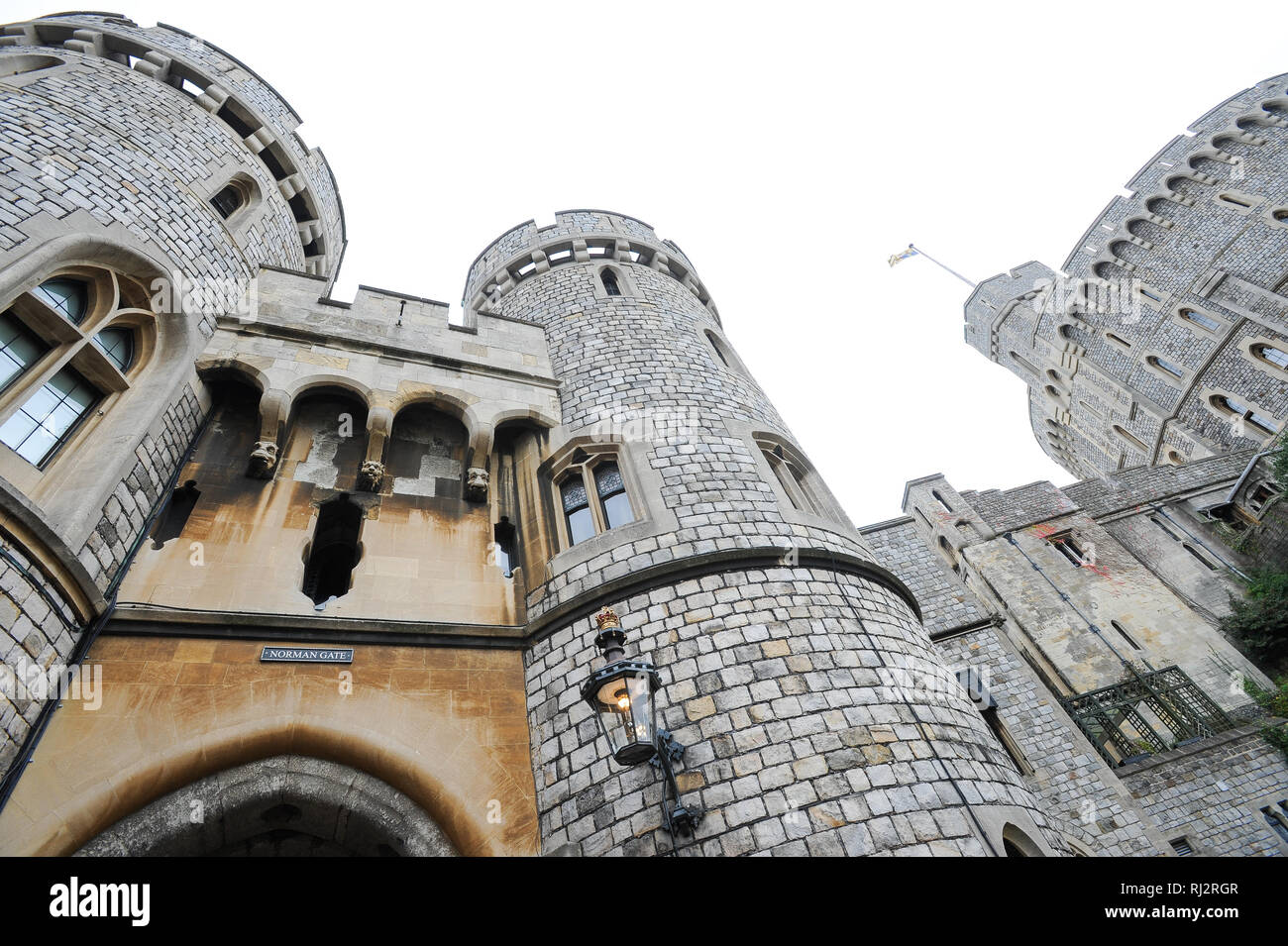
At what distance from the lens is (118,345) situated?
628 cm

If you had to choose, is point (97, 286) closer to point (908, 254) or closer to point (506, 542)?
point (506, 542)

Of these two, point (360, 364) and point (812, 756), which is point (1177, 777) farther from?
point (360, 364)

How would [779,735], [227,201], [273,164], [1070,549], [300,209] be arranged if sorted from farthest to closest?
[1070,549] < [300,209] < [273,164] < [227,201] < [779,735]

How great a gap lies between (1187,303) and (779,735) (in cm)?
2546

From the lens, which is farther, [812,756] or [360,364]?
[360,364]


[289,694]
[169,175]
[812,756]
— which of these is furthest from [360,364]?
[812,756]

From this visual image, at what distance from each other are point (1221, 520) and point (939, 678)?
57.1ft

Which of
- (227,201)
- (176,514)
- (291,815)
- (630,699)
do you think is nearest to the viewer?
(630,699)

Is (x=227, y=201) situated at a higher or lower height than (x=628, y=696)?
higher

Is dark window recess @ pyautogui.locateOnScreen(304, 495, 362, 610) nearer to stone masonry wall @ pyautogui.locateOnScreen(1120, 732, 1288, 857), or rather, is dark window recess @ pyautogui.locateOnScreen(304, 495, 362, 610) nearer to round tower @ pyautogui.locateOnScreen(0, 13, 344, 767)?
round tower @ pyautogui.locateOnScreen(0, 13, 344, 767)

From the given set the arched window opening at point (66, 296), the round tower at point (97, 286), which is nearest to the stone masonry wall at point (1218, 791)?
the round tower at point (97, 286)

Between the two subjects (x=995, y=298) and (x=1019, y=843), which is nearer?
(x=1019, y=843)

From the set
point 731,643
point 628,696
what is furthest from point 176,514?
point 731,643

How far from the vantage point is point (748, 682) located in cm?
475
